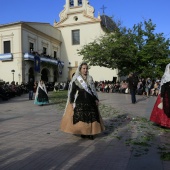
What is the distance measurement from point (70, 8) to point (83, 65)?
123 ft

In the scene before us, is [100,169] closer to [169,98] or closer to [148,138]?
[148,138]

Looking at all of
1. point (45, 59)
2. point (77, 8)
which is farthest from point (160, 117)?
point (77, 8)

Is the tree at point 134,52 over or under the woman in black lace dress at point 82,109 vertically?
over

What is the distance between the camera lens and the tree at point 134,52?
25627mm

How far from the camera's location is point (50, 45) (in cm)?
3956

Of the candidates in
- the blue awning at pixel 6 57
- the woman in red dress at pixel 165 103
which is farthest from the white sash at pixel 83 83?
the blue awning at pixel 6 57

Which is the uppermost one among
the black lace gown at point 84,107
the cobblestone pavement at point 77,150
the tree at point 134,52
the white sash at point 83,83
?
the tree at point 134,52

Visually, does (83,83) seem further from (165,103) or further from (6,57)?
(6,57)

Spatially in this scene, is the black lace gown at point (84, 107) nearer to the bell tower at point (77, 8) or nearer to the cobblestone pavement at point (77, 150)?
the cobblestone pavement at point (77, 150)

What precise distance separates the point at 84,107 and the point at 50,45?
34475 mm

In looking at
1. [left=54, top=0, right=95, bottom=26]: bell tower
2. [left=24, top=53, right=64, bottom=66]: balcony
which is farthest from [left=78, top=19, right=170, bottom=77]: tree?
[left=54, top=0, right=95, bottom=26]: bell tower

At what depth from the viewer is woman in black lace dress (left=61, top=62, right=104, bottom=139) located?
19.4ft

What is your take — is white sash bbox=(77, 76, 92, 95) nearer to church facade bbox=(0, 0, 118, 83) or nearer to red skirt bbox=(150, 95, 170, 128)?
red skirt bbox=(150, 95, 170, 128)

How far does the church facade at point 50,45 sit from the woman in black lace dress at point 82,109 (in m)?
27.2
